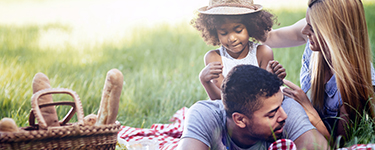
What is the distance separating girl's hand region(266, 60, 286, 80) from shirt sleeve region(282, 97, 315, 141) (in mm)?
172

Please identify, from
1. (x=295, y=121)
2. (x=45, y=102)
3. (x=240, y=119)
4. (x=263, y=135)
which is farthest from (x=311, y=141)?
(x=45, y=102)

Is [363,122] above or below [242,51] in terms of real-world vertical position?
below

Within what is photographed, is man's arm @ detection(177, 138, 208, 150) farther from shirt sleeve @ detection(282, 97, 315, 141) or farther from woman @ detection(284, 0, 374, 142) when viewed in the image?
woman @ detection(284, 0, 374, 142)

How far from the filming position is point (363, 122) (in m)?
2.05

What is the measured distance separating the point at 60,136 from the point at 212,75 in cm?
91

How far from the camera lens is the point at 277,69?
1.91m

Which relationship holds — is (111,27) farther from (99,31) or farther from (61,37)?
(61,37)

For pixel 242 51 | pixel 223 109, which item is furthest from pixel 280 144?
pixel 242 51

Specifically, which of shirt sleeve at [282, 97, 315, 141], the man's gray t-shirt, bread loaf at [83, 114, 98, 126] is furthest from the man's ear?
bread loaf at [83, 114, 98, 126]

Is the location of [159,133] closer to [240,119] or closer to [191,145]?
[191,145]

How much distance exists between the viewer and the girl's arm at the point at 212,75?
195 cm

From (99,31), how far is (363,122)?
19.4ft

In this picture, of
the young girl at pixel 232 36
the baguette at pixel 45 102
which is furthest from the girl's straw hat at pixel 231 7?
the baguette at pixel 45 102

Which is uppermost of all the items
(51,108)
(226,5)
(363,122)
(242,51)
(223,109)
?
(226,5)
